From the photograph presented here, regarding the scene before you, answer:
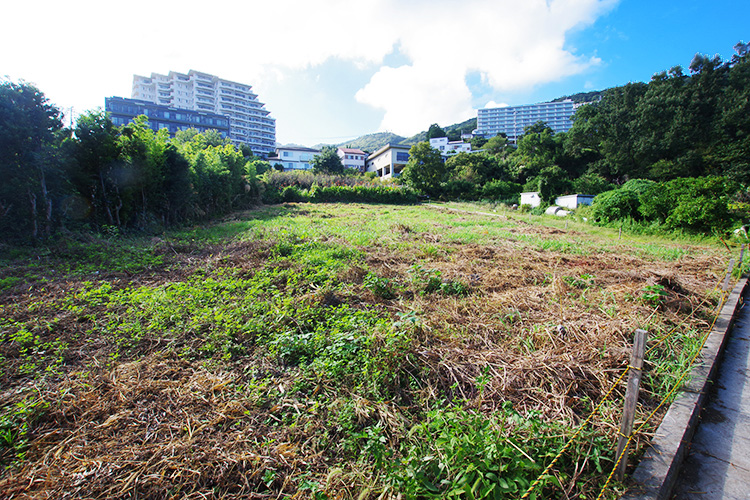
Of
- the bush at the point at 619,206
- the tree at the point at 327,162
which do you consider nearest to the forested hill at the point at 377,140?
the tree at the point at 327,162

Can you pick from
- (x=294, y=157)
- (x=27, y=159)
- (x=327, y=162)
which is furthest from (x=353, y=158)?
(x=27, y=159)

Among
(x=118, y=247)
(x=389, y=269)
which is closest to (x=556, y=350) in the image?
(x=389, y=269)

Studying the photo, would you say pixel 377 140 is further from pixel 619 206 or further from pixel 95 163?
pixel 95 163

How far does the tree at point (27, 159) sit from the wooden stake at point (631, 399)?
9.19 m

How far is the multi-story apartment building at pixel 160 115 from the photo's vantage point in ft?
163

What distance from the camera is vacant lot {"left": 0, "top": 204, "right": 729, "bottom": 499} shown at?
1.63m

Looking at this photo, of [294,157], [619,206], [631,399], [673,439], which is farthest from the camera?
[294,157]

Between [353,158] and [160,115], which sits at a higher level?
[160,115]

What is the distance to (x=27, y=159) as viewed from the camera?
19.7 ft

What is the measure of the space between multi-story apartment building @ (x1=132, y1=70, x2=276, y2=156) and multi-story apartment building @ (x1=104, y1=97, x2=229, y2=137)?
817cm

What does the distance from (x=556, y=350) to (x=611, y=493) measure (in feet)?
4.18

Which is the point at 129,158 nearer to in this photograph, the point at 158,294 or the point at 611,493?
the point at 158,294

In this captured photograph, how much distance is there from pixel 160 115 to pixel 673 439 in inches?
2688

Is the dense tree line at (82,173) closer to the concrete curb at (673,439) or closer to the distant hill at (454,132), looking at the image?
the concrete curb at (673,439)
